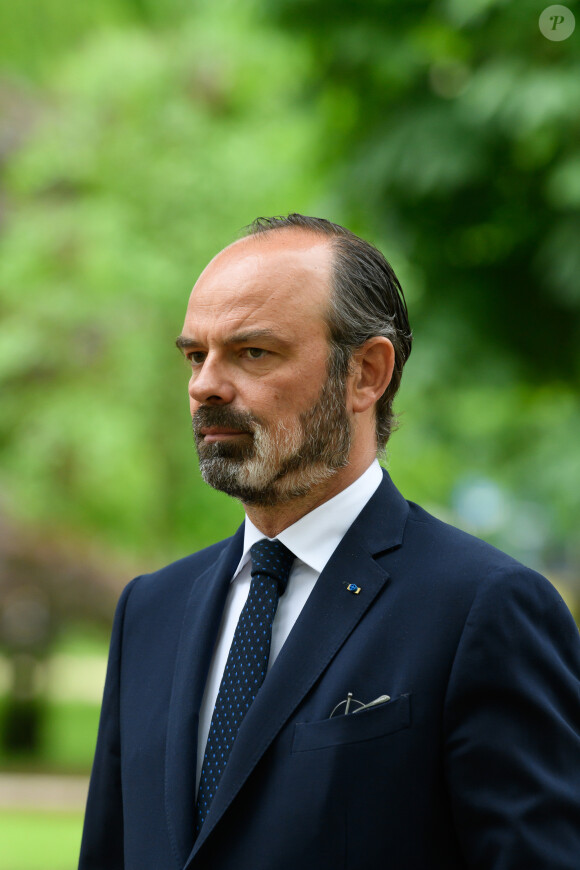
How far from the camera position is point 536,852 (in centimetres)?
191

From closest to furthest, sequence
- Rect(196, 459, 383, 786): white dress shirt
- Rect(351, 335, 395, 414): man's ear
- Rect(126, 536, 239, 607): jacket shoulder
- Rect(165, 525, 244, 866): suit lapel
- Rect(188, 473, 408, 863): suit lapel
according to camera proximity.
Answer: Rect(188, 473, 408, 863): suit lapel, Rect(165, 525, 244, 866): suit lapel, Rect(196, 459, 383, 786): white dress shirt, Rect(351, 335, 395, 414): man's ear, Rect(126, 536, 239, 607): jacket shoulder

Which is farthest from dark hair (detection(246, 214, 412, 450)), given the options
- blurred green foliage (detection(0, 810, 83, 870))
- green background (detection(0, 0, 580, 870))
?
blurred green foliage (detection(0, 810, 83, 870))

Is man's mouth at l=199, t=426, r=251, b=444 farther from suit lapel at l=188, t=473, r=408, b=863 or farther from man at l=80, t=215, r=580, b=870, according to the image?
suit lapel at l=188, t=473, r=408, b=863

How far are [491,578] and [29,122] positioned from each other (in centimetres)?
1362

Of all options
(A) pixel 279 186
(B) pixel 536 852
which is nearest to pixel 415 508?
(B) pixel 536 852

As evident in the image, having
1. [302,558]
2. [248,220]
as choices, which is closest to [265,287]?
[302,558]

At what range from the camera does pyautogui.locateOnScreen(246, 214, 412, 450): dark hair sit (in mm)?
2391

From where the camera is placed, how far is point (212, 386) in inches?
90.1

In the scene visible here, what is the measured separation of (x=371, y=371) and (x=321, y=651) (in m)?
0.66

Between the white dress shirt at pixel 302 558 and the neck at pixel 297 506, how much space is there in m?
0.02

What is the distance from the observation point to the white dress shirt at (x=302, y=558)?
2312 mm

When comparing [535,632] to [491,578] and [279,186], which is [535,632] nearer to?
[491,578]

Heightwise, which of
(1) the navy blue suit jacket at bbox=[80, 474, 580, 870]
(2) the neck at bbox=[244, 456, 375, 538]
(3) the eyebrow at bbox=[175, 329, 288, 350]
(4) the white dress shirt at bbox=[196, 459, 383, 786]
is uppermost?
(3) the eyebrow at bbox=[175, 329, 288, 350]

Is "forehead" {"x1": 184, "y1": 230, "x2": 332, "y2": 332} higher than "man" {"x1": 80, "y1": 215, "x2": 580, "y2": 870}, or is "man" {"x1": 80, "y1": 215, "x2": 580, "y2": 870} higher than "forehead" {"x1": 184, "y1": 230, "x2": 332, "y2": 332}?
"forehead" {"x1": 184, "y1": 230, "x2": 332, "y2": 332}
